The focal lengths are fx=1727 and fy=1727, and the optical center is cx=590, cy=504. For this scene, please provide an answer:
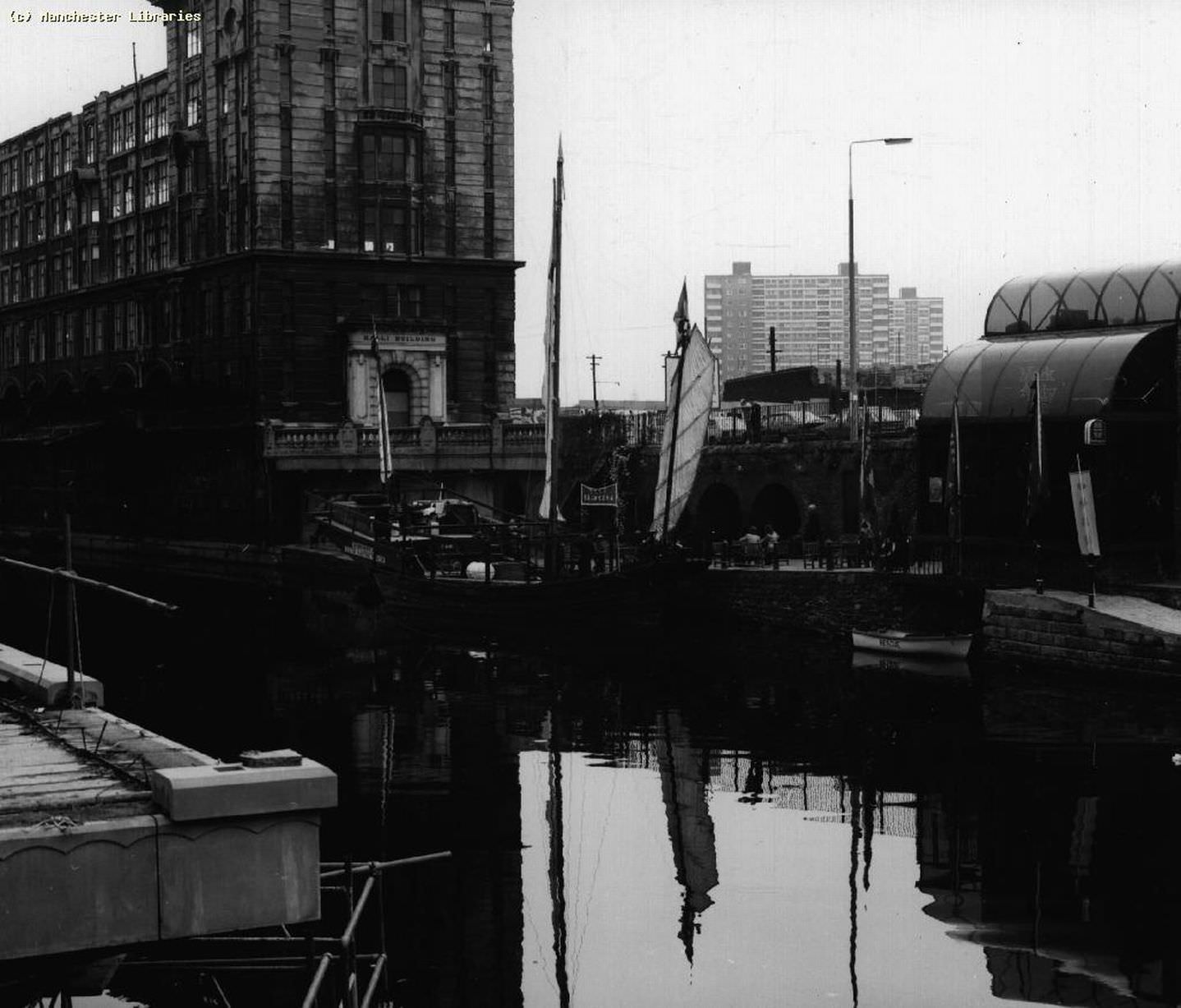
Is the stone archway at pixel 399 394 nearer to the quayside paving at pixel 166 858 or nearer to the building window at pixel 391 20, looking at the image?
the building window at pixel 391 20

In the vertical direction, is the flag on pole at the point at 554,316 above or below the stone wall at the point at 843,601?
above

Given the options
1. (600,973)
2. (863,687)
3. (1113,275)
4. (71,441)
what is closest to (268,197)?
(71,441)

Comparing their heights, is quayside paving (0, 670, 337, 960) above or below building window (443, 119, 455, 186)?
below

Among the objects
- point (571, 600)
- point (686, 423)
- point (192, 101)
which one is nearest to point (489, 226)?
point (192, 101)

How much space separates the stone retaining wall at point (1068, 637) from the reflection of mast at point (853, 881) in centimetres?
1353

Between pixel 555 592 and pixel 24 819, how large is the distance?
45.4m

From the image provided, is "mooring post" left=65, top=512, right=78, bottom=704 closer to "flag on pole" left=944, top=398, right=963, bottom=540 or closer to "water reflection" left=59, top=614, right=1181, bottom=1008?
"water reflection" left=59, top=614, right=1181, bottom=1008

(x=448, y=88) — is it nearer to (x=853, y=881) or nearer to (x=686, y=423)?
(x=686, y=423)

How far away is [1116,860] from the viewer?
26734 millimetres

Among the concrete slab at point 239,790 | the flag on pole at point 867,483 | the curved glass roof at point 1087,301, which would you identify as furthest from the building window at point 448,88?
the concrete slab at point 239,790

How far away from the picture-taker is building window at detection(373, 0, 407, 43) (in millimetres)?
90000

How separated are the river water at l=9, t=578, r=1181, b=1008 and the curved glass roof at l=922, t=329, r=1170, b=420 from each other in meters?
9.49

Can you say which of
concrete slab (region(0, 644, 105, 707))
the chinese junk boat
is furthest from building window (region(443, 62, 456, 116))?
concrete slab (region(0, 644, 105, 707))

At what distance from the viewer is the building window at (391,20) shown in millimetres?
90000
